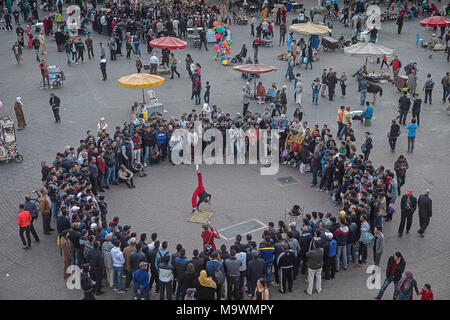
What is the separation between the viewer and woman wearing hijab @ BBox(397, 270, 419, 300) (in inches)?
467

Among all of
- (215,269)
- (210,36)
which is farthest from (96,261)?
(210,36)

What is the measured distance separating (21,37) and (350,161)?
24.6m

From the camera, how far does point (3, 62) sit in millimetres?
33094

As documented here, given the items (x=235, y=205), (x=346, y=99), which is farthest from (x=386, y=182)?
(x=346, y=99)

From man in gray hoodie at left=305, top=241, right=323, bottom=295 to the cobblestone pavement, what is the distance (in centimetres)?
A: 30

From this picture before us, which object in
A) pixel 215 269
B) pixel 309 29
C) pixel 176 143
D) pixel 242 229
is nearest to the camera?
pixel 215 269

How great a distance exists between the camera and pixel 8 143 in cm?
2066

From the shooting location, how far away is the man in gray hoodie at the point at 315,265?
1317cm

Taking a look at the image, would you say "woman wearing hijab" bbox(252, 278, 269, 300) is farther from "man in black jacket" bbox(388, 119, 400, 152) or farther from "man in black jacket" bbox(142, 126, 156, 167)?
"man in black jacket" bbox(388, 119, 400, 152)

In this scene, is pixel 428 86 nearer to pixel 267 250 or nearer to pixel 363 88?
pixel 363 88

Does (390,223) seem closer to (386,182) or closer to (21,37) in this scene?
(386,182)

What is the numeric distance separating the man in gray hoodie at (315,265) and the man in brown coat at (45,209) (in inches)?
297

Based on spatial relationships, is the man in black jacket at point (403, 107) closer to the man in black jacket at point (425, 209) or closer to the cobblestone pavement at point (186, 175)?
the cobblestone pavement at point (186, 175)

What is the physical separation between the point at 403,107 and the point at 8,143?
16.0 metres
